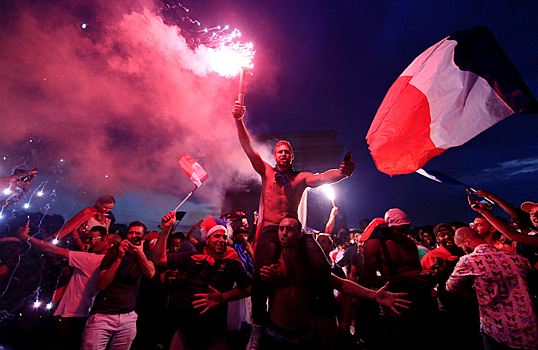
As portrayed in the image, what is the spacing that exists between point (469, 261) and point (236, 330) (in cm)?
445

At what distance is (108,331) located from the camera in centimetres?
296

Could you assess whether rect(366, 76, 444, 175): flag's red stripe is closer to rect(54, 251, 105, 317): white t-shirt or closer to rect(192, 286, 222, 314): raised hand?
rect(192, 286, 222, 314): raised hand

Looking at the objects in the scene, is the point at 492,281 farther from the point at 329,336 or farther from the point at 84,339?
the point at 84,339

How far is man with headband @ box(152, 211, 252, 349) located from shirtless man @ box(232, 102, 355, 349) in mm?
526

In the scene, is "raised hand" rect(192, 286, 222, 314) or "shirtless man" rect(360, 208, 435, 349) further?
"shirtless man" rect(360, 208, 435, 349)

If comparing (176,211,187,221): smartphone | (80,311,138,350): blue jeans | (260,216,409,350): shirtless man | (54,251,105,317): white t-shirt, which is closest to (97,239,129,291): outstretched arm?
(80,311,138,350): blue jeans

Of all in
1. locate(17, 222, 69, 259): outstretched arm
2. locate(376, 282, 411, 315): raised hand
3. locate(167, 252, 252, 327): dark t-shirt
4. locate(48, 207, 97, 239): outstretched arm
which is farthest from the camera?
locate(48, 207, 97, 239): outstretched arm

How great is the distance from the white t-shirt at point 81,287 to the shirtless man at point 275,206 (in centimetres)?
289

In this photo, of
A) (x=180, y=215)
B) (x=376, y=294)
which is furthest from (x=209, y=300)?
(x=180, y=215)

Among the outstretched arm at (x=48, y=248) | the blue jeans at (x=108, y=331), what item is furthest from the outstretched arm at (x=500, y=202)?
the outstretched arm at (x=48, y=248)

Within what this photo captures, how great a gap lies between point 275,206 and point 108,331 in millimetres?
2946

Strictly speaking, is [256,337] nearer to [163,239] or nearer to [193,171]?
[163,239]

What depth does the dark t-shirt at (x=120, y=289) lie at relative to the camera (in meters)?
3.06

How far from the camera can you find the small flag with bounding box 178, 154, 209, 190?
3995mm
